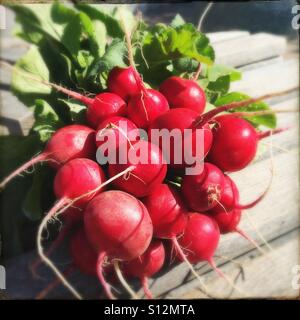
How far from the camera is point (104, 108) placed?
592 mm

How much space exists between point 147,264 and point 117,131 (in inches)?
7.3

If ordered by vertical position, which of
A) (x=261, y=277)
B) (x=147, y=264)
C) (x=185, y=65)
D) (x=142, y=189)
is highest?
(x=185, y=65)

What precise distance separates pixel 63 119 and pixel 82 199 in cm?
21

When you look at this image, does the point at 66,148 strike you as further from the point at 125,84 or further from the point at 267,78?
the point at 267,78

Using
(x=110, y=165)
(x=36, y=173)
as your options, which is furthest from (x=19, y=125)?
(x=110, y=165)

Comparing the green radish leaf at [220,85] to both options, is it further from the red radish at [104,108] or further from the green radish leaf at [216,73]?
the red radish at [104,108]

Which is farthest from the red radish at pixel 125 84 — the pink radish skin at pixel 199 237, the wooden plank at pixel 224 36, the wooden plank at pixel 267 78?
the wooden plank at pixel 224 36

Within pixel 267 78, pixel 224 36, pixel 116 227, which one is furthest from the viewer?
pixel 224 36

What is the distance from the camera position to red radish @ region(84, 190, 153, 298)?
49 cm

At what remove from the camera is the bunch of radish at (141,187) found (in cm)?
50

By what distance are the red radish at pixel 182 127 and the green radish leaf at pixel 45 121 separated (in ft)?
0.56

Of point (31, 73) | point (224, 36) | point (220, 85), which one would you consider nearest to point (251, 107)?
point (220, 85)

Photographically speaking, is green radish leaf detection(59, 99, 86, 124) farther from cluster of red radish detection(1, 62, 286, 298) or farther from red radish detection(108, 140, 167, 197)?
red radish detection(108, 140, 167, 197)

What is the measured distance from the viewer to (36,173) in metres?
0.62
